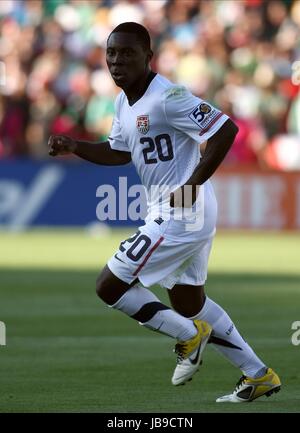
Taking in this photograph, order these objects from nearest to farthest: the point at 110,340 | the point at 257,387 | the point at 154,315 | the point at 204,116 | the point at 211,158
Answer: the point at 211,158 → the point at 204,116 → the point at 154,315 → the point at 257,387 → the point at 110,340

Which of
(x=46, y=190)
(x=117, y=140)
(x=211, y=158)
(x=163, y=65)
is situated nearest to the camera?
(x=211, y=158)

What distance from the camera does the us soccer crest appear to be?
783cm

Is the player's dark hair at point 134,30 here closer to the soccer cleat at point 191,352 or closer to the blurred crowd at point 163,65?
the soccer cleat at point 191,352

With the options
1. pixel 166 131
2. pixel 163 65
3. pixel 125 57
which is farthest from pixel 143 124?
pixel 163 65


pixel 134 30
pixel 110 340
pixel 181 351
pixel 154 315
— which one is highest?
pixel 134 30

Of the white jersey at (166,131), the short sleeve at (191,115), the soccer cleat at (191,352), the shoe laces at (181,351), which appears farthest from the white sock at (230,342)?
the short sleeve at (191,115)

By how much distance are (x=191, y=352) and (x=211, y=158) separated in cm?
121

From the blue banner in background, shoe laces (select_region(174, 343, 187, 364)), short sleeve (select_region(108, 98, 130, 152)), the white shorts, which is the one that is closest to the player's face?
short sleeve (select_region(108, 98, 130, 152))

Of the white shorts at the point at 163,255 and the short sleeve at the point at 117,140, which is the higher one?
the short sleeve at the point at 117,140

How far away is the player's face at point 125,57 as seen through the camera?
25.5ft

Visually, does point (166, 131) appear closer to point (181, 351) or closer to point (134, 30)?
point (134, 30)

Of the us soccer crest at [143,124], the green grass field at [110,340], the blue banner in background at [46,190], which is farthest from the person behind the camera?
the blue banner in background at [46,190]

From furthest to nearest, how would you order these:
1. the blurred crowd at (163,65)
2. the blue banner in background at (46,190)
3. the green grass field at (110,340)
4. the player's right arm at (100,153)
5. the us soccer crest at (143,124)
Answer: the blurred crowd at (163,65)
the blue banner in background at (46,190)
the player's right arm at (100,153)
the green grass field at (110,340)
the us soccer crest at (143,124)

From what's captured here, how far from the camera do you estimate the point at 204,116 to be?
7.71 metres
